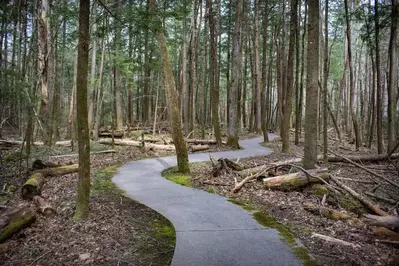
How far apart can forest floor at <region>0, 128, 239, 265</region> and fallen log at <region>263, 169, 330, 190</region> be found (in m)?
3.47

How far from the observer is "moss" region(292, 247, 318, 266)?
12.4 ft

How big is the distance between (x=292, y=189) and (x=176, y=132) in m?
4.03

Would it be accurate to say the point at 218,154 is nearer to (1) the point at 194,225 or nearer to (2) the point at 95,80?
(2) the point at 95,80

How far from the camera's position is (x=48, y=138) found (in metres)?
13.4

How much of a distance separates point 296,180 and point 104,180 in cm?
583

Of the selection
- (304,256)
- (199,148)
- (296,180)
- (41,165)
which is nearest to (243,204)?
(296,180)

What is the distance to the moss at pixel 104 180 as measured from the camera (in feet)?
25.1

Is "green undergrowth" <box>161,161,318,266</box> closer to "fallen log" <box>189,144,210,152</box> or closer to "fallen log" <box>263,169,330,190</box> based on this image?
"fallen log" <box>263,169,330,190</box>

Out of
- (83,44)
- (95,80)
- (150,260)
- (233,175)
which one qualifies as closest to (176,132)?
(233,175)

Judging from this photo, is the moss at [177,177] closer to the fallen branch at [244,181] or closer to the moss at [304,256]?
the fallen branch at [244,181]

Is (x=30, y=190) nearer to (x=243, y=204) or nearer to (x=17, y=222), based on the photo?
(x=17, y=222)

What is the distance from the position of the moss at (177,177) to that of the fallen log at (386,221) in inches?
188

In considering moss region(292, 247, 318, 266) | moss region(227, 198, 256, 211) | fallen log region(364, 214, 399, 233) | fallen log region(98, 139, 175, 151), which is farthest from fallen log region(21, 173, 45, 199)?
fallen log region(98, 139, 175, 151)

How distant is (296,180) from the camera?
742 centimetres
